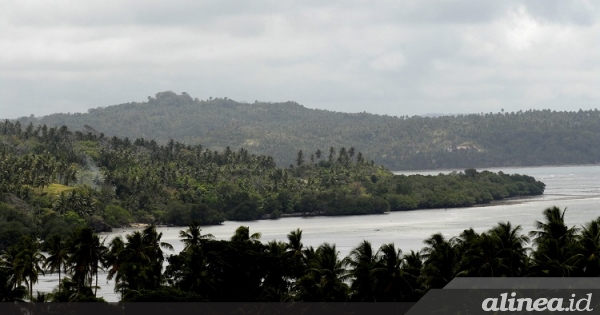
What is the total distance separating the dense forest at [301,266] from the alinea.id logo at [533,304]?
4.93 m

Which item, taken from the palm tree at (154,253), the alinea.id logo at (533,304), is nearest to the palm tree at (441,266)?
the alinea.id logo at (533,304)

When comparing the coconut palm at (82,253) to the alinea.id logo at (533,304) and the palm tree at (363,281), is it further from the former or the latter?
the alinea.id logo at (533,304)

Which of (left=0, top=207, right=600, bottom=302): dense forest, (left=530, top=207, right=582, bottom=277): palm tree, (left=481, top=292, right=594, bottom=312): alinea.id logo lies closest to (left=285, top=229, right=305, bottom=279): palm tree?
(left=0, top=207, right=600, bottom=302): dense forest

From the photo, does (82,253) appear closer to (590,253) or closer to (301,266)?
(301,266)

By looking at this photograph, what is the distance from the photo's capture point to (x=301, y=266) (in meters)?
95.3

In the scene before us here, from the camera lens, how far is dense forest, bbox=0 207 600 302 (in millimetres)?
80812

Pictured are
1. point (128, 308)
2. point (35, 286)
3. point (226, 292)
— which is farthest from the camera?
point (35, 286)

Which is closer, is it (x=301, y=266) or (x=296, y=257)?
(x=301, y=266)

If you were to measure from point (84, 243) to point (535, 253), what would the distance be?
4124 centimetres

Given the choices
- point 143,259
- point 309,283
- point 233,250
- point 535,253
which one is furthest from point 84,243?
point 535,253

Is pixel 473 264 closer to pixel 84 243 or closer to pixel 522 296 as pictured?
pixel 522 296

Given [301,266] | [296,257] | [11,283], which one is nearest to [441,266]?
[301,266]

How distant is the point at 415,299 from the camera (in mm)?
82062

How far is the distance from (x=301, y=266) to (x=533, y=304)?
91.6ft
